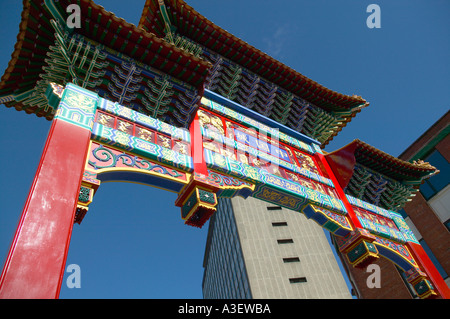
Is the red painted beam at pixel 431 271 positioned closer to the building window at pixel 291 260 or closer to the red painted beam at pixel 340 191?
the red painted beam at pixel 340 191

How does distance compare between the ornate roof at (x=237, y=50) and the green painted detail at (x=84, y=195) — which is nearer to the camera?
the green painted detail at (x=84, y=195)

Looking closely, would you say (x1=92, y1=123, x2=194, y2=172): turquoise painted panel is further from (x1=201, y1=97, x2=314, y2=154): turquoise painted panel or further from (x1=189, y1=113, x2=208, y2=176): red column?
(x1=201, y1=97, x2=314, y2=154): turquoise painted panel

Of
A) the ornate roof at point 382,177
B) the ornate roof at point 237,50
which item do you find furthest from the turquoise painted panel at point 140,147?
the ornate roof at point 382,177

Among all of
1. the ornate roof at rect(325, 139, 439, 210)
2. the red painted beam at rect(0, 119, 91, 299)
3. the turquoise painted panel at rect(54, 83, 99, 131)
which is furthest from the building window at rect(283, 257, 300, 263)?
the red painted beam at rect(0, 119, 91, 299)

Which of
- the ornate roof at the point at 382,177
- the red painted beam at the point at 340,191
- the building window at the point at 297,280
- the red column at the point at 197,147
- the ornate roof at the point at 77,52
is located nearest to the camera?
the ornate roof at the point at 77,52

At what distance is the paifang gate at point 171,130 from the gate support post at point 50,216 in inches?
0.5

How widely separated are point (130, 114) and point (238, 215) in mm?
31033

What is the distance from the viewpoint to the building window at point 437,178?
17984 mm

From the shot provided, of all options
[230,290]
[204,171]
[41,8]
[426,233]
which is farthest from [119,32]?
[230,290]

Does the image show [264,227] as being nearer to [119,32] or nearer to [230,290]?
[230,290]

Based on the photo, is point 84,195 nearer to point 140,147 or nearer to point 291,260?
point 140,147

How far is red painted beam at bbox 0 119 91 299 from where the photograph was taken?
3.09 m

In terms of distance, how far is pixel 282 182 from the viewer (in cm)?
696

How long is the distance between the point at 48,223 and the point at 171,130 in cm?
321
